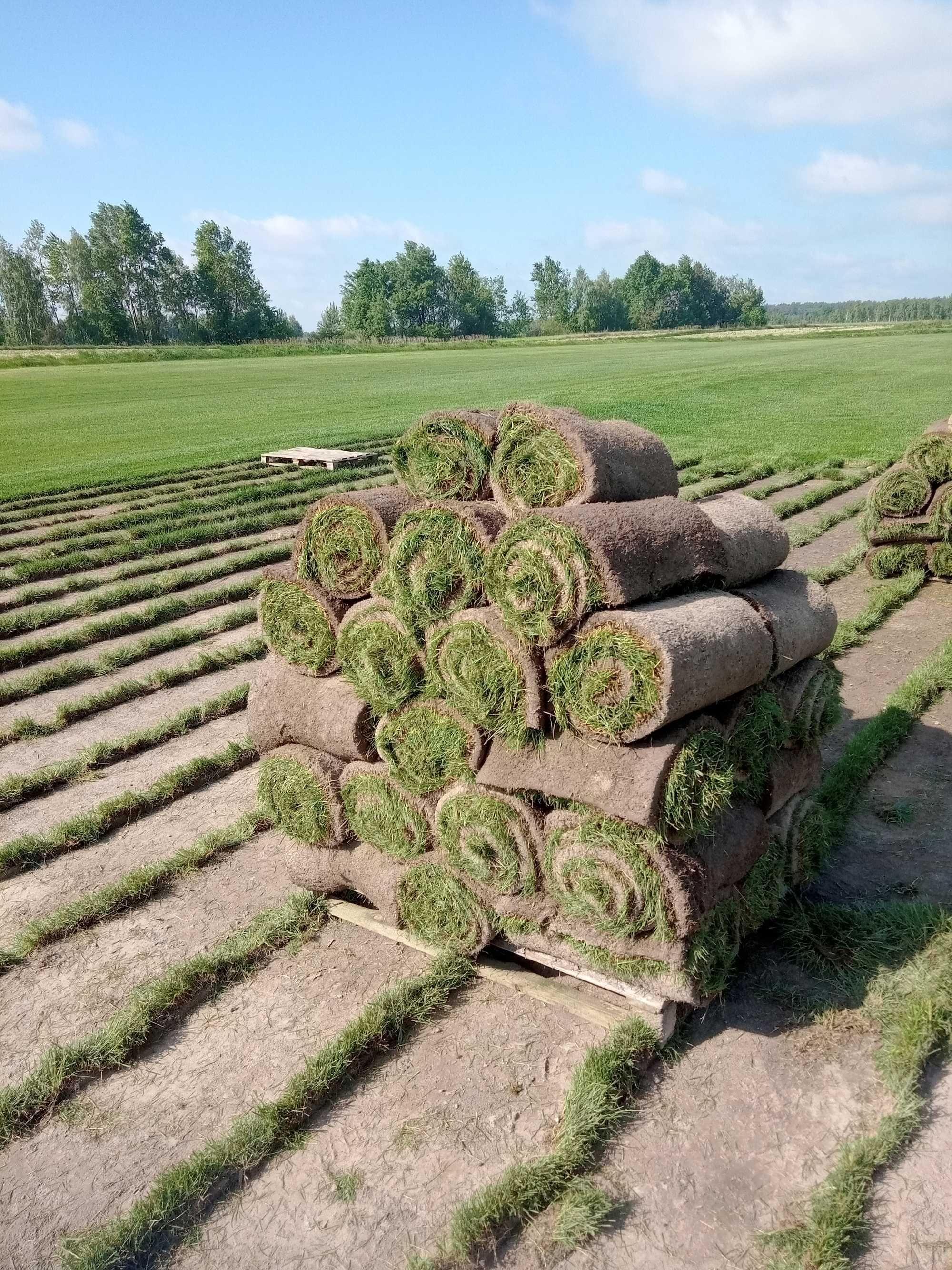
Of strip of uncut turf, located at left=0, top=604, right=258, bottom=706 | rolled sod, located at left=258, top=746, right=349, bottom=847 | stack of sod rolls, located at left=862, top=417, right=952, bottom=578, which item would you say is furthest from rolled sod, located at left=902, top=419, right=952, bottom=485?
rolled sod, located at left=258, top=746, right=349, bottom=847

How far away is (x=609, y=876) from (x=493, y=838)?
77 cm

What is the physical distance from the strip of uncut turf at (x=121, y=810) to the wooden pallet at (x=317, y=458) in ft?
50.8

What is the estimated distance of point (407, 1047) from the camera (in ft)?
16.5

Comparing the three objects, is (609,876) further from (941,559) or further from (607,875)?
(941,559)

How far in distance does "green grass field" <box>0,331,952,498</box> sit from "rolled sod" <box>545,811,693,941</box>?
19.6 m

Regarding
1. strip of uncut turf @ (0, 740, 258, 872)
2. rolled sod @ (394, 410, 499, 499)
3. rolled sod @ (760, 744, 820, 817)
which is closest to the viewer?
rolled sod @ (760, 744, 820, 817)

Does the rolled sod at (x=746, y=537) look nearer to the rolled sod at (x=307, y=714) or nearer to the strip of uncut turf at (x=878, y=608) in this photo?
the rolled sod at (x=307, y=714)

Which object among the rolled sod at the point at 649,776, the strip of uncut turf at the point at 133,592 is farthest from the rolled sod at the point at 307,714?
the strip of uncut turf at the point at 133,592

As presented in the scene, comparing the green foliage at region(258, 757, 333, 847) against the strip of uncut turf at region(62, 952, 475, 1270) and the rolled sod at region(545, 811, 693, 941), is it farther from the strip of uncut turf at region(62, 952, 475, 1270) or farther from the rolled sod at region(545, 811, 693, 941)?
the rolled sod at region(545, 811, 693, 941)

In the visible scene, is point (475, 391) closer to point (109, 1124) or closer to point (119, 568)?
point (119, 568)

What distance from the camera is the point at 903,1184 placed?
13.3 feet

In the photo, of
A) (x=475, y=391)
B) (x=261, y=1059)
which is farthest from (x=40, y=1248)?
(x=475, y=391)

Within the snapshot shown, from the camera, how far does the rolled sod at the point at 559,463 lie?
17.3 ft

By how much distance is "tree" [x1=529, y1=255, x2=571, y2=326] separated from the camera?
168500 millimetres
